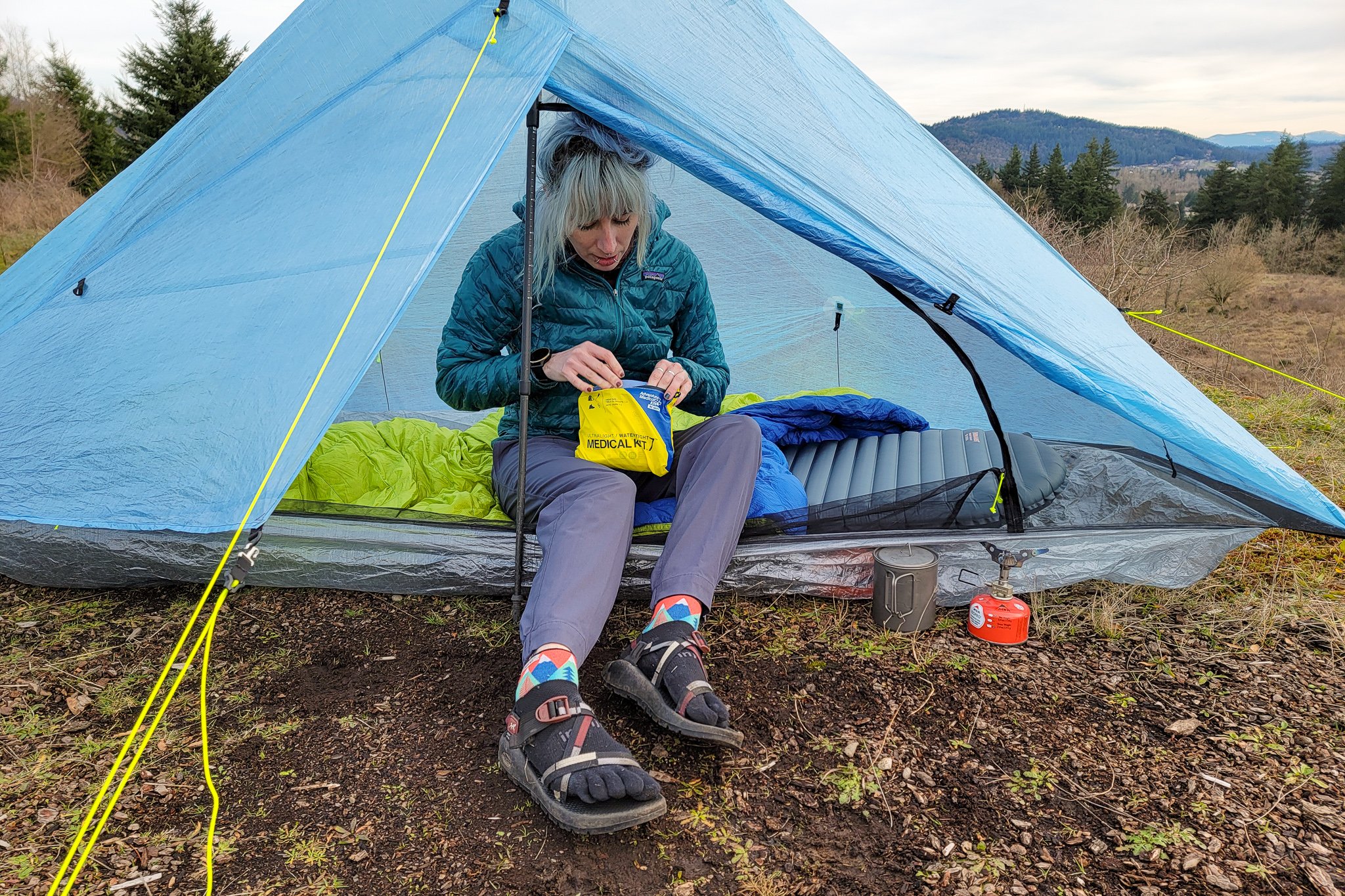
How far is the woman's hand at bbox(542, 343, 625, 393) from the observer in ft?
6.81

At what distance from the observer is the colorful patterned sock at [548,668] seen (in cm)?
169

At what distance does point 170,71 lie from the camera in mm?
19750

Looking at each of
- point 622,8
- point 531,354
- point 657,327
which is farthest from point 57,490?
point 622,8

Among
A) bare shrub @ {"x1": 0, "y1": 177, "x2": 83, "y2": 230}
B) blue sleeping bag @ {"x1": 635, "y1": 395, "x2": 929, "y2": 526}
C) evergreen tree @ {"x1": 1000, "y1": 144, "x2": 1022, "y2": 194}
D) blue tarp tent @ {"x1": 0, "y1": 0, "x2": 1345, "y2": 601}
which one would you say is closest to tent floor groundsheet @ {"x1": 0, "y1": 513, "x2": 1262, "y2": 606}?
blue tarp tent @ {"x1": 0, "y1": 0, "x2": 1345, "y2": 601}

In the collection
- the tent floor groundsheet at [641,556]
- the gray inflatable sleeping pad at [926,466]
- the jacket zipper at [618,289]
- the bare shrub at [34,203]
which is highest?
the bare shrub at [34,203]

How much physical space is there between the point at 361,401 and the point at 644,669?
251 cm

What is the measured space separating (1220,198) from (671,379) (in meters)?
30.0

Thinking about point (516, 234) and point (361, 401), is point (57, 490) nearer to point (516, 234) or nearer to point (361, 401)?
point (516, 234)

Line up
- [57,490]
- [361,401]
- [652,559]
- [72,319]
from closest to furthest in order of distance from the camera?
[57,490] → [72,319] → [652,559] → [361,401]

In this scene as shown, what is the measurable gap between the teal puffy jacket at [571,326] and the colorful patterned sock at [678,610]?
23.3 inches

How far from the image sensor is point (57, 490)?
1.80 metres

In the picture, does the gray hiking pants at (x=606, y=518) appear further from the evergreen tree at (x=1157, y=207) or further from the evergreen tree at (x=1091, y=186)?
the evergreen tree at (x=1091, y=186)

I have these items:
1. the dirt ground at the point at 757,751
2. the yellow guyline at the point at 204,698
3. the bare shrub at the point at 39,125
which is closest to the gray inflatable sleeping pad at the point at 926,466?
the dirt ground at the point at 757,751

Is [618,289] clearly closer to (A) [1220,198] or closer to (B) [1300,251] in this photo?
(B) [1300,251]
